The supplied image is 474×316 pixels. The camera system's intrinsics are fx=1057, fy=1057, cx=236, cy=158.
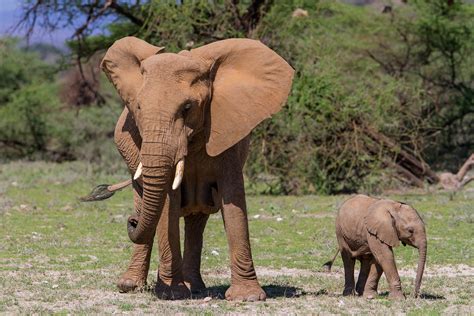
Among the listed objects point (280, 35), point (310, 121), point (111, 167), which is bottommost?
point (111, 167)

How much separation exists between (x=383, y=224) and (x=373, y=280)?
627mm

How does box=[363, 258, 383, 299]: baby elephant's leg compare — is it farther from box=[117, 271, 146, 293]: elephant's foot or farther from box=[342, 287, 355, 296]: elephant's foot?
box=[117, 271, 146, 293]: elephant's foot

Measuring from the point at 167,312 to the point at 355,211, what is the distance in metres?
2.07

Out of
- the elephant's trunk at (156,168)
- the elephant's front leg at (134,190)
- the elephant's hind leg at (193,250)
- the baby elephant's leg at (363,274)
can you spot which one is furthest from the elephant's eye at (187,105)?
the baby elephant's leg at (363,274)

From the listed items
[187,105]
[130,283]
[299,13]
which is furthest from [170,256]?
[299,13]

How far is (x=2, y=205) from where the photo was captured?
17625 millimetres

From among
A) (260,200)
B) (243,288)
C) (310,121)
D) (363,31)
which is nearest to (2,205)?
(260,200)

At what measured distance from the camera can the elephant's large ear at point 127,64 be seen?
884 centimetres

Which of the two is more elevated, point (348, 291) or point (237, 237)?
point (237, 237)

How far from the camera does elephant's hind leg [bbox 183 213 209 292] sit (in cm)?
961

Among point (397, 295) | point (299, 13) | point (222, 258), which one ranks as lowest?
point (222, 258)

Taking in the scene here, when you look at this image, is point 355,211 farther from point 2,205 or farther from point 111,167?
point 111,167

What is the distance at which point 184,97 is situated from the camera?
27.0ft

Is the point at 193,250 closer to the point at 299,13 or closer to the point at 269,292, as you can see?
the point at 269,292
